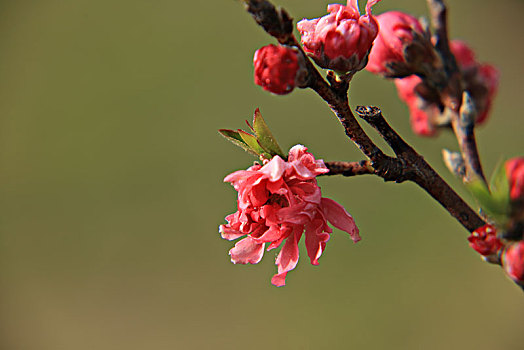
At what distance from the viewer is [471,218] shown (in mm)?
455

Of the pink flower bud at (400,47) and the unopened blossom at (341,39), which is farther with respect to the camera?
the pink flower bud at (400,47)

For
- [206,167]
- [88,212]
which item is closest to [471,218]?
[206,167]

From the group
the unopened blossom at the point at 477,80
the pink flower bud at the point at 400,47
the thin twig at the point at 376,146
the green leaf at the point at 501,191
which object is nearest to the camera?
the thin twig at the point at 376,146

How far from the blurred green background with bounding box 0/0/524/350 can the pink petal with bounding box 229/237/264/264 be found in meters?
2.17

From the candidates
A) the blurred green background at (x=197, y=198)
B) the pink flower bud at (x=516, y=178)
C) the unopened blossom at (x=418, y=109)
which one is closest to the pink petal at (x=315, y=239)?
the pink flower bud at (x=516, y=178)

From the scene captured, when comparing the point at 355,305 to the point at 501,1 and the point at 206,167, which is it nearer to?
the point at 206,167

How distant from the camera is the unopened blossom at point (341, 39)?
1.30ft

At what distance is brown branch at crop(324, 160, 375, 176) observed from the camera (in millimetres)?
413

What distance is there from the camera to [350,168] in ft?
1.37

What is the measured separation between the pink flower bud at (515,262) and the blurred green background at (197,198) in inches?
82.1

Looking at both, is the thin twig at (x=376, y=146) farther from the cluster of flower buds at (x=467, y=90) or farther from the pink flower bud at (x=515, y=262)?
the cluster of flower buds at (x=467, y=90)

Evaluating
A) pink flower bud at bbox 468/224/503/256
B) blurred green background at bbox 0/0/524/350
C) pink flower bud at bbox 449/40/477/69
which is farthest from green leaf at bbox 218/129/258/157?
blurred green background at bbox 0/0/524/350

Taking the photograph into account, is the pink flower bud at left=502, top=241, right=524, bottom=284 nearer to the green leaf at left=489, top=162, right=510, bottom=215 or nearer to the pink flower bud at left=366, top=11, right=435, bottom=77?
the green leaf at left=489, top=162, right=510, bottom=215

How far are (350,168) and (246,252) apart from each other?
13 centimetres
